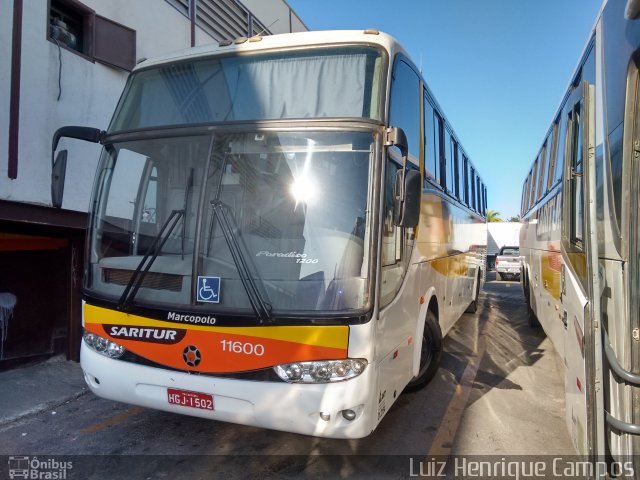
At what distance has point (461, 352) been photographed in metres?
7.16

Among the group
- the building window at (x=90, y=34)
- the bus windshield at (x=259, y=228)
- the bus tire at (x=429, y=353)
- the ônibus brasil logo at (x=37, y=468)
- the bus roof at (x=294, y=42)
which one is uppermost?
the building window at (x=90, y=34)

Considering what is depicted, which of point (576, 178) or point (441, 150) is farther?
point (441, 150)

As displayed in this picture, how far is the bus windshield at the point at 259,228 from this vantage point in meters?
3.15

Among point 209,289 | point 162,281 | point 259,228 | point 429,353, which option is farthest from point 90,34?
point 429,353

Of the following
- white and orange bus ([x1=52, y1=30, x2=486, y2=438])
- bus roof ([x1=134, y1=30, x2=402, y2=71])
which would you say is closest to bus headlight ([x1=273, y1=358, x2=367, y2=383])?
white and orange bus ([x1=52, y1=30, x2=486, y2=438])

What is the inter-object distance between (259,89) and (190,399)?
94.7 inches

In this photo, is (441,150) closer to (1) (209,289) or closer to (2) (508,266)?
(1) (209,289)

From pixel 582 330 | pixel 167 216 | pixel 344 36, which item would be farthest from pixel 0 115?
pixel 582 330

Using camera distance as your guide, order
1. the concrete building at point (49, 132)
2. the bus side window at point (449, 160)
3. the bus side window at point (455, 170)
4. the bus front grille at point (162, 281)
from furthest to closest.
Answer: the bus side window at point (455, 170) < the bus side window at point (449, 160) < the concrete building at point (49, 132) < the bus front grille at point (162, 281)

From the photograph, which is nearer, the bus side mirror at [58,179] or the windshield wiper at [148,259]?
the windshield wiper at [148,259]

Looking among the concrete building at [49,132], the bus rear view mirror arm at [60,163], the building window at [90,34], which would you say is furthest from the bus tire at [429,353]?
the building window at [90,34]

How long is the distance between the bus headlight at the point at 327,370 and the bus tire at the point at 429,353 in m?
2.45

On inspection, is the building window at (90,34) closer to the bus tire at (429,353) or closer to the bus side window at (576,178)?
the bus tire at (429,353)

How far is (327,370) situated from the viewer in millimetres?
3031
